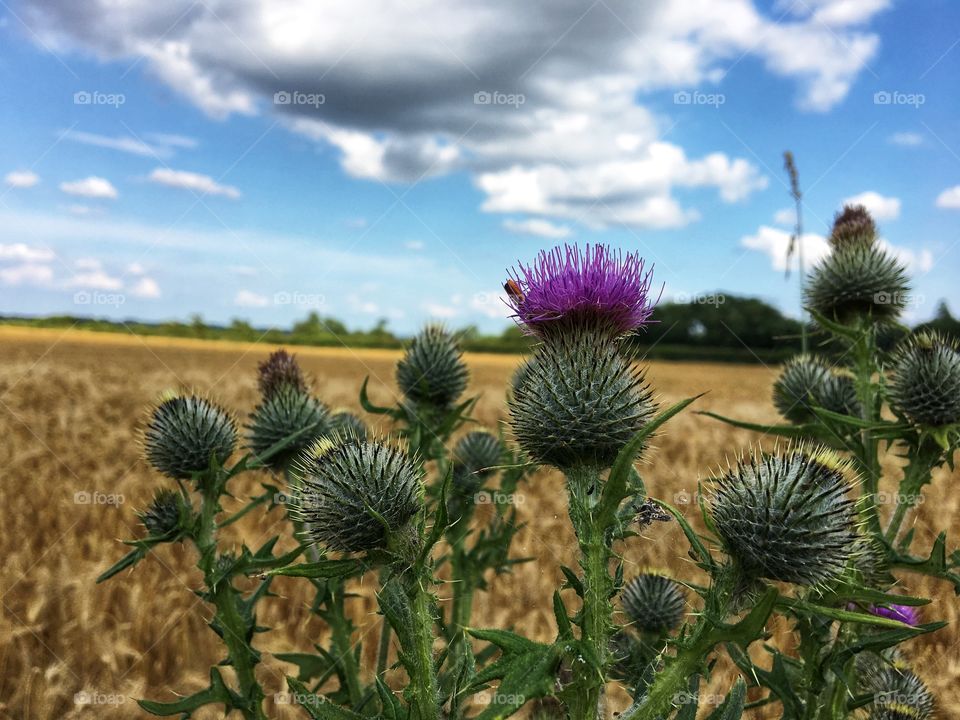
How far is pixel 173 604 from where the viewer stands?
7.77 m

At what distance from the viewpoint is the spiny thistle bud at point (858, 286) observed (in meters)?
6.19

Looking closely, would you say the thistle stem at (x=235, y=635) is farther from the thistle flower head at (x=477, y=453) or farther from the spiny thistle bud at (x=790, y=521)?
the spiny thistle bud at (x=790, y=521)

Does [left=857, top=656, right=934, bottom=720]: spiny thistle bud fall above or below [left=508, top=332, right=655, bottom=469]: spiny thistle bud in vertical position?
below

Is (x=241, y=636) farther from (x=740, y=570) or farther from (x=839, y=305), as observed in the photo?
(x=839, y=305)

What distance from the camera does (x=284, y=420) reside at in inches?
207

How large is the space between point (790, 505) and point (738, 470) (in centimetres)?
39

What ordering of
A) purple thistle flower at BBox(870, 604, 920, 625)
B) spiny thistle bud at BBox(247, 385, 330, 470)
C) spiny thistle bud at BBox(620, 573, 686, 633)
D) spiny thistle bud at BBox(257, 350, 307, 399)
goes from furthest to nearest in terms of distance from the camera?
spiny thistle bud at BBox(257, 350, 307, 399) < spiny thistle bud at BBox(247, 385, 330, 470) < spiny thistle bud at BBox(620, 573, 686, 633) < purple thistle flower at BBox(870, 604, 920, 625)

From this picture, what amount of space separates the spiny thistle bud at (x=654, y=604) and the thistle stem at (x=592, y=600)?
6.02 ft

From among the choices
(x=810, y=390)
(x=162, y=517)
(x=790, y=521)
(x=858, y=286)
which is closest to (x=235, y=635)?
(x=162, y=517)

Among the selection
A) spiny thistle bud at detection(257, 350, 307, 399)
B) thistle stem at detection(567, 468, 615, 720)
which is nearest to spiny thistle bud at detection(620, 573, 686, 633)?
thistle stem at detection(567, 468, 615, 720)

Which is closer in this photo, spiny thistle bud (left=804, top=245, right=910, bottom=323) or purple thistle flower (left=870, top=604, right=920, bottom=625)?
purple thistle flower (left=870, top=604, right=920, bottom=625)

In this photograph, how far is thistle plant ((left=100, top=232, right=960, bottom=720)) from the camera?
268cm

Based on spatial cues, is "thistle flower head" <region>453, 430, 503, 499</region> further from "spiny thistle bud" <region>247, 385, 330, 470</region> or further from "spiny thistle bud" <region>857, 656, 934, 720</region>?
"spiny thistle bud" <region>857, 656, 934, 720</region>

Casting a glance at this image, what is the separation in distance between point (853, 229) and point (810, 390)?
1.87 m
